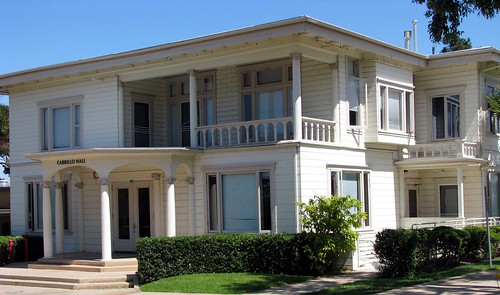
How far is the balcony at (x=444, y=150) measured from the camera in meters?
25.3

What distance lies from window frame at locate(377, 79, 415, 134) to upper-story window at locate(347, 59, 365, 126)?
61 centimetres

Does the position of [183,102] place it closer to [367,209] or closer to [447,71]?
[367,209]

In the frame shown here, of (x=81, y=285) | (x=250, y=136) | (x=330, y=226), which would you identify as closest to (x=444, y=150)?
(x=250, y=136)

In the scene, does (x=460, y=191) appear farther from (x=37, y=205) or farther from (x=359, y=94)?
(x=37, y=205)

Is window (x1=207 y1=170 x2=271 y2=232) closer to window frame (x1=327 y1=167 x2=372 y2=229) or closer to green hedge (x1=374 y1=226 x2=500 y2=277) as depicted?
window frame (x1=327 y1=167 x2=372 y2=229)

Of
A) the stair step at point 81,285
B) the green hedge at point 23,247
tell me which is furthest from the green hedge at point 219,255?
the green hedge at point 23,247

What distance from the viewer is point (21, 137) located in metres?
29.3

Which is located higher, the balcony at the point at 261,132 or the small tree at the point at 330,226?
the balcony at the point at 261,132

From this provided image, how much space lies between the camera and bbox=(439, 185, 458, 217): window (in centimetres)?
2728

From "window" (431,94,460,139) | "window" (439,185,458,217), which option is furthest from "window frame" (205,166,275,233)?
"window" (439,185,458,217)

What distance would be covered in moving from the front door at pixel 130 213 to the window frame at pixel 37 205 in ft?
6.95

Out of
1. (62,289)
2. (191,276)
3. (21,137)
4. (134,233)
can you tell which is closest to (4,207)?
(21,137)

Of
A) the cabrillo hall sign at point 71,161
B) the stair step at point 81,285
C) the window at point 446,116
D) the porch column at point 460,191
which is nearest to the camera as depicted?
the stair step at point 81,285

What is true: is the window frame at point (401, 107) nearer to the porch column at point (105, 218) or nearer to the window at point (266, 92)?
the window at point (266, 92)
